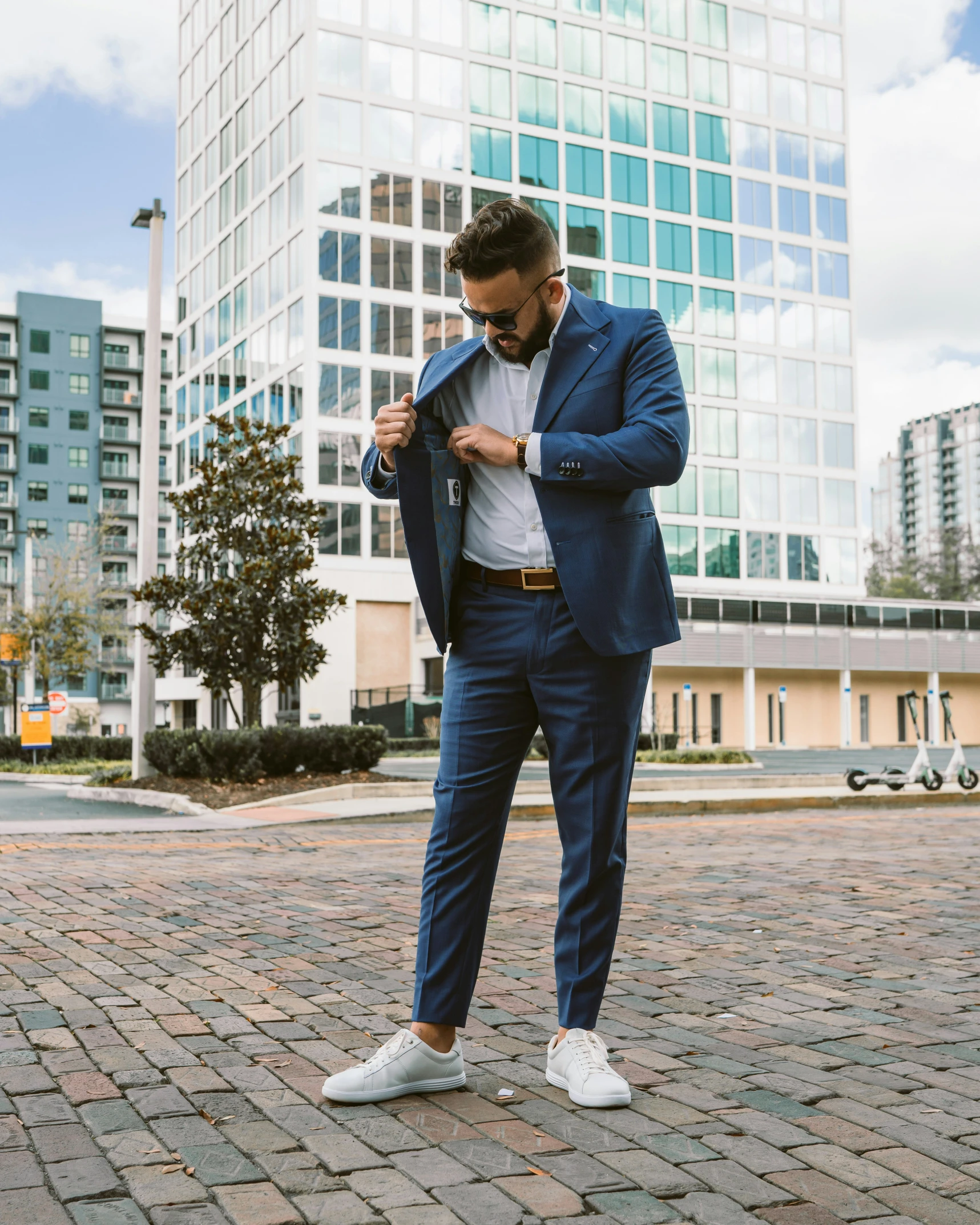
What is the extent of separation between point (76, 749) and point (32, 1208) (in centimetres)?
2996

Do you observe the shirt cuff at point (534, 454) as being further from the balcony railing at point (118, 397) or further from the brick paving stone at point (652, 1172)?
the balcony railing at point (118, 397)

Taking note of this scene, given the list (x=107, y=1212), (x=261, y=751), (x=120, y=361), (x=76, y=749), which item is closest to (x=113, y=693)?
(x=120, y=361)

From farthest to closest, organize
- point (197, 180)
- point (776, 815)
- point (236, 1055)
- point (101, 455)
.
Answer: point (101, 455), point (197, 180), point (776, 815), point (236, 1055)

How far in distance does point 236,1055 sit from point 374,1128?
0.75 meters

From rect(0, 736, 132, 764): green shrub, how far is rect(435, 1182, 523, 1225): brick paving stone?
29.3 metres

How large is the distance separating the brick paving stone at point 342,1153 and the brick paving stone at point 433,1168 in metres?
0.04

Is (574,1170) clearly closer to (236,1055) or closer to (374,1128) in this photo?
(374,1128)

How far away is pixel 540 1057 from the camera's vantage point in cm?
348

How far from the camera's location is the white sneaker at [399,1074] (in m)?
2.99

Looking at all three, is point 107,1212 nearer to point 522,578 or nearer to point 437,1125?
point 437,1125

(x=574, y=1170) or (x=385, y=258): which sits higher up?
(x=385, y=258)

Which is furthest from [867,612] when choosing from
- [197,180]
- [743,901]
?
[743,901]

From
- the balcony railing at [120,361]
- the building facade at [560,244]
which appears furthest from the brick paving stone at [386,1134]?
the balcony railing at [120,361]

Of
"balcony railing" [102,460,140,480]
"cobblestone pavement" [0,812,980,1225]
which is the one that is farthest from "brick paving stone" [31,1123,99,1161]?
"balcony railing" [102,460,140,480]
